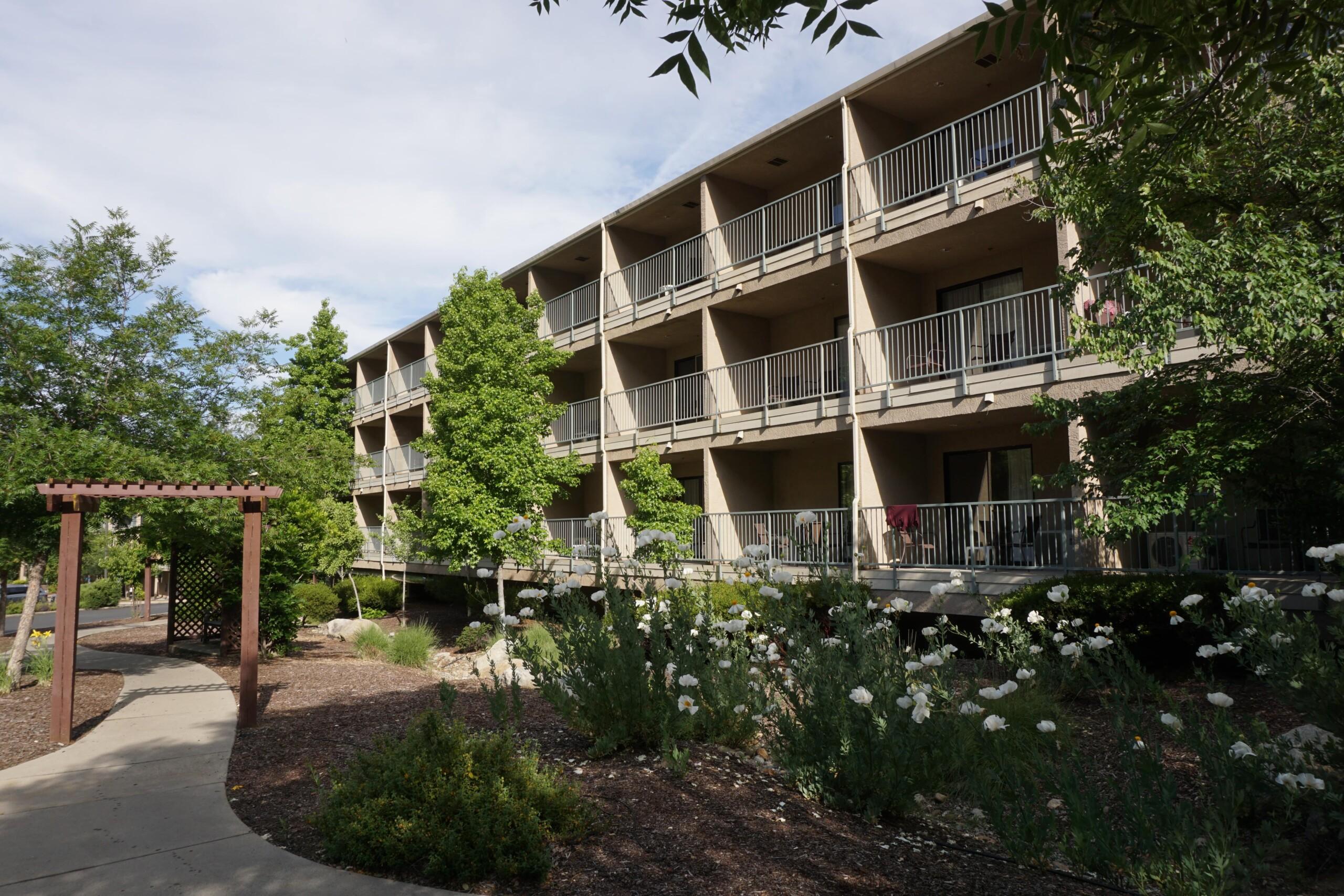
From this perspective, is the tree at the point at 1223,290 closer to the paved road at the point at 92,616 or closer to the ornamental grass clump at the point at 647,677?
the ornamental grass clump at the point at 647,677

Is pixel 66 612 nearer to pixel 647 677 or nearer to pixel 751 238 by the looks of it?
pixel 647 677

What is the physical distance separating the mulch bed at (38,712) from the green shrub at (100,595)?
35.3 m

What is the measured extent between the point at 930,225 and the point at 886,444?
3749 millimetres

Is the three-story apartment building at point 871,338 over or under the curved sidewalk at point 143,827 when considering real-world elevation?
over

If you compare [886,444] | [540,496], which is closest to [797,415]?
[886,444]

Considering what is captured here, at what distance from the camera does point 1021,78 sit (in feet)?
48.3

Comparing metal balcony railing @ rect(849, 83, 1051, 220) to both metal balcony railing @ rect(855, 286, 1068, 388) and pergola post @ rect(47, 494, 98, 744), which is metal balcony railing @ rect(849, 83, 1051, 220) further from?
pergola post @ rect(47, 494, 98, 744)

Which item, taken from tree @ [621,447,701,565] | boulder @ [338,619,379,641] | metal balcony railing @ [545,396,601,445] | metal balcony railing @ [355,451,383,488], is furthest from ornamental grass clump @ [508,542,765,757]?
metal balcony railing @ [355,451,383,488]

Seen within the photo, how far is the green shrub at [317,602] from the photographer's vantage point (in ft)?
77.5

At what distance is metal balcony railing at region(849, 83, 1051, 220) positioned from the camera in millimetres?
13633

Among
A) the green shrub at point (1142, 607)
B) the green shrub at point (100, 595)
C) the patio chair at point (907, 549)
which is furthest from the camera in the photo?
the green shrub at point (100, 595)

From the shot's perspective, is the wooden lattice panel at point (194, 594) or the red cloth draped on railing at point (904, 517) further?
the wooden lattice panel at point (194, 594)

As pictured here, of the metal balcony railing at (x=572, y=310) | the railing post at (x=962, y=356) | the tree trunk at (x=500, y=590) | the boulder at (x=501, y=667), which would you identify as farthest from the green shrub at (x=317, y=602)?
the railing post at (x=962, y=356)

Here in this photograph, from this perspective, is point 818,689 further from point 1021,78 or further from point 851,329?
point 1021,78
